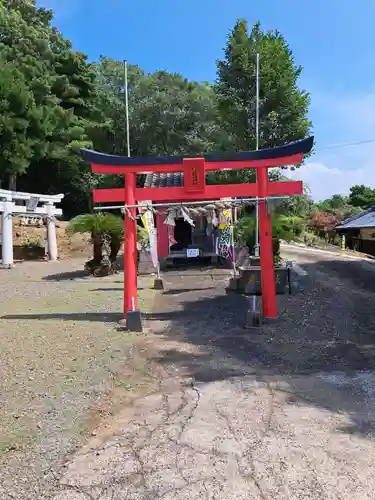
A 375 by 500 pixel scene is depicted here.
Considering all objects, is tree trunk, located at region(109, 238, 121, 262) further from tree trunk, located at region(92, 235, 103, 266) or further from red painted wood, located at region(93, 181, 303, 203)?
red painted wood, located at region(93, 181, 303, 203)

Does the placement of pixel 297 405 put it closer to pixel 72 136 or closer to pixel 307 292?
pixel 307 292

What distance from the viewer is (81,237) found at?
27.8 meters

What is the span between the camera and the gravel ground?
143 inches

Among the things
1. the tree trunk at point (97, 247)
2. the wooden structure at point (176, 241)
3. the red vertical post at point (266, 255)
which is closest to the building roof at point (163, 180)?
the wooden structure at point (176, 241)

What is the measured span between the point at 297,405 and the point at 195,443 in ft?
4.39

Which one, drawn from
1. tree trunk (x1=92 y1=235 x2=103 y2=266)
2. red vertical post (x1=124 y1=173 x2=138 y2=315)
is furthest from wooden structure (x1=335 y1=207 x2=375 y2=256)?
red vertical post (x1=124 y1=173 x2=138 y2=315)

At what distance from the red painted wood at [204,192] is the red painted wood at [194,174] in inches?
5.9

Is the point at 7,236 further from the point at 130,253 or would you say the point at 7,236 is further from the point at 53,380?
the point at 53,380

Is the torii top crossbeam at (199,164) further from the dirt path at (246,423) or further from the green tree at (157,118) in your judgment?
the green tree at (157,118)

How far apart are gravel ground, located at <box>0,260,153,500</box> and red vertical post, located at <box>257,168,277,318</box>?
275 centimetres

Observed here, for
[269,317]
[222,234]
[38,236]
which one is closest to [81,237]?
[38,236]

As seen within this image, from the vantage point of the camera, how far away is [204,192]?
8.90m

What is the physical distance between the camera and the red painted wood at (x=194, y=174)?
8711mm

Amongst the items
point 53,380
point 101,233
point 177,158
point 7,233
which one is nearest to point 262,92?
point 101,233
